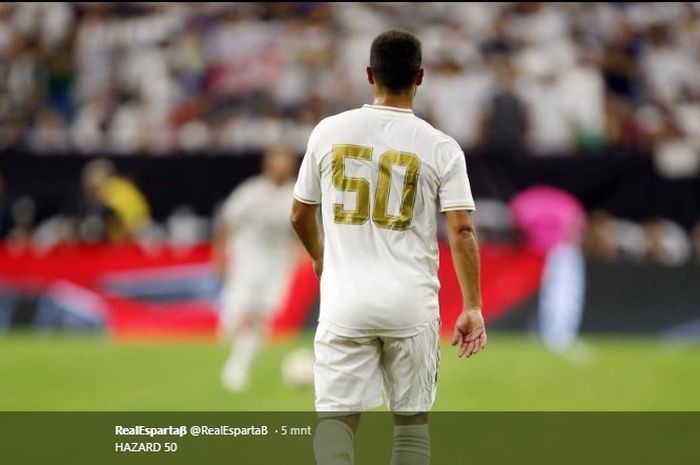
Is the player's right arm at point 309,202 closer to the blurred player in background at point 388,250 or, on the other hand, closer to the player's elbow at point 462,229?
the blurred player in background at point 388,250

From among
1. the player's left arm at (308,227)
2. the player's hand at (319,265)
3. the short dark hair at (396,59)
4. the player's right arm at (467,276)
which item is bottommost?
the player's right arm at (467,276)

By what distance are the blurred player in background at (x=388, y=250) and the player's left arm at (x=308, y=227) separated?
16 centimetres

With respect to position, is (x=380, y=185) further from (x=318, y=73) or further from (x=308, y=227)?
(x=318, y=73)

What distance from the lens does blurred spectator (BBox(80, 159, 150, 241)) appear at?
16609 mm

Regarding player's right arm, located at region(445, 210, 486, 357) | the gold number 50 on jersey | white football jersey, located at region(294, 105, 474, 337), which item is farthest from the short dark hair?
player's right arm, located at region(445, 210, 486, 357)

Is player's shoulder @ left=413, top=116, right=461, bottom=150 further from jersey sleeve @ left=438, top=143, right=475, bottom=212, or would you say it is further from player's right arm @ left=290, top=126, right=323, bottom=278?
player's right arm @ left=290, top=126, right=323, bottom=278

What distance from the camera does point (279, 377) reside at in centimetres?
1291

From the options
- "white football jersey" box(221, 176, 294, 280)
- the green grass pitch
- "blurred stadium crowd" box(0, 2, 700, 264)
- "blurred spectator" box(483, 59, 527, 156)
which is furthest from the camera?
"blurred spectator" box(483, 59, 527, 156)

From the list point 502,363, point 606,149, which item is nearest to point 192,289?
point 502,363

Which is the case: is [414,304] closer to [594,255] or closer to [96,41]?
[594,255]

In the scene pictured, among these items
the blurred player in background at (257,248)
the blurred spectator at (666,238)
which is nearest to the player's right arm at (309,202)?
the blurred player in background at (257,248)

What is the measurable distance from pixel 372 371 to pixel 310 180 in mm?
870

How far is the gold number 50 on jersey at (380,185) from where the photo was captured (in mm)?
5547

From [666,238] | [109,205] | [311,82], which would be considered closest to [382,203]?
[109,205]
